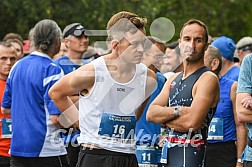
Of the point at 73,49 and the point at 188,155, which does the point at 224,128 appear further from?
the point at 73,49

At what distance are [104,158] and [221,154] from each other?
9.01ft

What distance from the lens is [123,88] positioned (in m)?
6.19

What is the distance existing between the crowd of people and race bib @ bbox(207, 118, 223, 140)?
3 cm

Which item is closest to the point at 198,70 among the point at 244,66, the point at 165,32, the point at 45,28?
the point at 244,66

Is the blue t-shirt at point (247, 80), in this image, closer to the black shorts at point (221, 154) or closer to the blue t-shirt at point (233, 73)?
the black shorts at point (221, 154)

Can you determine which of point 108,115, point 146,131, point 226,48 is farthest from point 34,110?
point 226,48

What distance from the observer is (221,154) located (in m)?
8.51

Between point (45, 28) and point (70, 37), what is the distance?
2.01 m

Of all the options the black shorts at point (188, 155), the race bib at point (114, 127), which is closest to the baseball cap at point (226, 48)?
the black shorts at point (188, 155)

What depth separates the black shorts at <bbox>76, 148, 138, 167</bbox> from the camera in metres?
6.10

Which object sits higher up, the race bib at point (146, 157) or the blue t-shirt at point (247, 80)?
the blue t-shirt at point (247, 80)

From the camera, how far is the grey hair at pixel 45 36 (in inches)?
301

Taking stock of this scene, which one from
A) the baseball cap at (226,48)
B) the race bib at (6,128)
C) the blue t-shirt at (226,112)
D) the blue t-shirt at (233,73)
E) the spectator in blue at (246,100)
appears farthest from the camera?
the baseball cap at (226,48)

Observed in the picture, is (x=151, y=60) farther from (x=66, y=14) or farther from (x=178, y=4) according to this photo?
(x=178, y=4)
